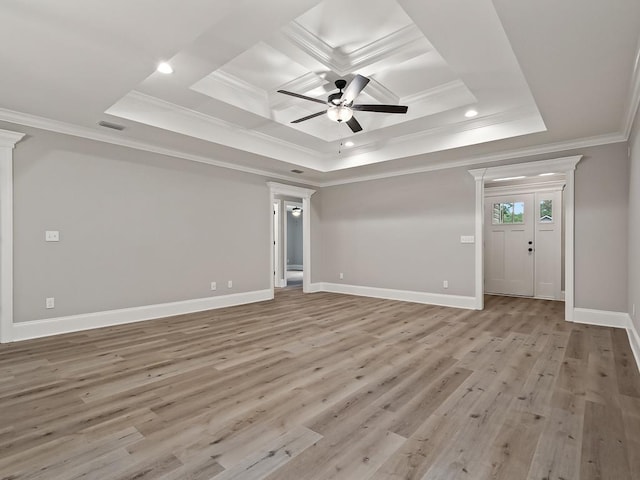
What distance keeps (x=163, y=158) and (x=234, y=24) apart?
305cm

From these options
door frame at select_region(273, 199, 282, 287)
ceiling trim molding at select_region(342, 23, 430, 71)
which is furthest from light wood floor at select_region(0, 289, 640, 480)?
door frame at select_region(273, 199, 282, 287)

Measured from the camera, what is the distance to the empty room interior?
1.96 metres

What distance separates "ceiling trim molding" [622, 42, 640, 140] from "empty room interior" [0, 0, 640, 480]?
4cm

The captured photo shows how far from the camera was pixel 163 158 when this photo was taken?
16.7 ft

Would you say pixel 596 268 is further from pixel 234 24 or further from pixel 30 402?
pixel 30 402

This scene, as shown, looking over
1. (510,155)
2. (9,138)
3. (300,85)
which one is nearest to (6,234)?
(9,138)

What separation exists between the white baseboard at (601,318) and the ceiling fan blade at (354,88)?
4.30 m

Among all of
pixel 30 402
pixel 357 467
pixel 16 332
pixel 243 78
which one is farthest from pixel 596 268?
pixel 16 332

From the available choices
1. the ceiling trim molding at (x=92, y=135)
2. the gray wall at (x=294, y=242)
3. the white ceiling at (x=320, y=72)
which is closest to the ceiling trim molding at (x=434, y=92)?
the white ceiling at (x=320, y=72)

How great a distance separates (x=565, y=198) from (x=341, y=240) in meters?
4.10

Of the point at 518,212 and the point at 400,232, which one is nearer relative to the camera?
the point at 400,232

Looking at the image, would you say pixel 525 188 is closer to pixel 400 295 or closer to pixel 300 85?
pixel 400 295

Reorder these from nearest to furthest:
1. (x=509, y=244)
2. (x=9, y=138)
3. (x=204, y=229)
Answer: (x=9, y=138), (x=204, y=229), (x=509, y=244)

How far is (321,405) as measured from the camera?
7.48 feet
